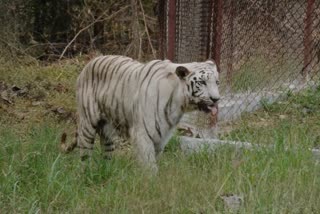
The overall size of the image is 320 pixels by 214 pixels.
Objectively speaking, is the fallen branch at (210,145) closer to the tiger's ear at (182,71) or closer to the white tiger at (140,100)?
the white tiger at (140,100)

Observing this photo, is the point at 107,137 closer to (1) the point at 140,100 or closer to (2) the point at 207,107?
(1) the point at 140,100

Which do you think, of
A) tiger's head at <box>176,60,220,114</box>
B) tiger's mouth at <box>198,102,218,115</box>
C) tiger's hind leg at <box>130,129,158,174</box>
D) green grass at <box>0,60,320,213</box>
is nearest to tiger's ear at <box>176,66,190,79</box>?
tiger's head at <box>176,60,220,114</box>

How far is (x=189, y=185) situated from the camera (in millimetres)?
4523

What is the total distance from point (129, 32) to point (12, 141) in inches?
301

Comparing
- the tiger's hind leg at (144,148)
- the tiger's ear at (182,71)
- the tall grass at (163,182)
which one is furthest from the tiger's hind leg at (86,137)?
the tiger's ear at (182,71)

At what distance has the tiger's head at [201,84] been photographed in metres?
5.17

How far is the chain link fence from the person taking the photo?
682 centimetres

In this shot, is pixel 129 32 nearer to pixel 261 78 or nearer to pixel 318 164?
pixel 261 78

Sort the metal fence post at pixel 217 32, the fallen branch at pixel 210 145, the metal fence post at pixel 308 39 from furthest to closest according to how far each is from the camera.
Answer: the metal fence post at pixel 308 39 < the metal fence post at pixel 217 32 < the fallen branch at pixel 210 145

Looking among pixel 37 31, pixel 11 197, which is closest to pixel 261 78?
pixel 11 197

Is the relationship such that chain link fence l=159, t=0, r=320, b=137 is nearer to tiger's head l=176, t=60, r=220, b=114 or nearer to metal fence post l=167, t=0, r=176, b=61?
metal fence post l=167, t=0, r=176, b=61

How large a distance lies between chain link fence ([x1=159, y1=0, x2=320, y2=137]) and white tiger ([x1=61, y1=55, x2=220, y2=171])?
1138 millimetres

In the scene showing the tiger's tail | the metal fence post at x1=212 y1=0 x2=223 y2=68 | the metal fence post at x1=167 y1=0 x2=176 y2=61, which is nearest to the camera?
the tiger's tail

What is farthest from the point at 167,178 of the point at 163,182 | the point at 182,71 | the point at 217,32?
the point at 217,32
